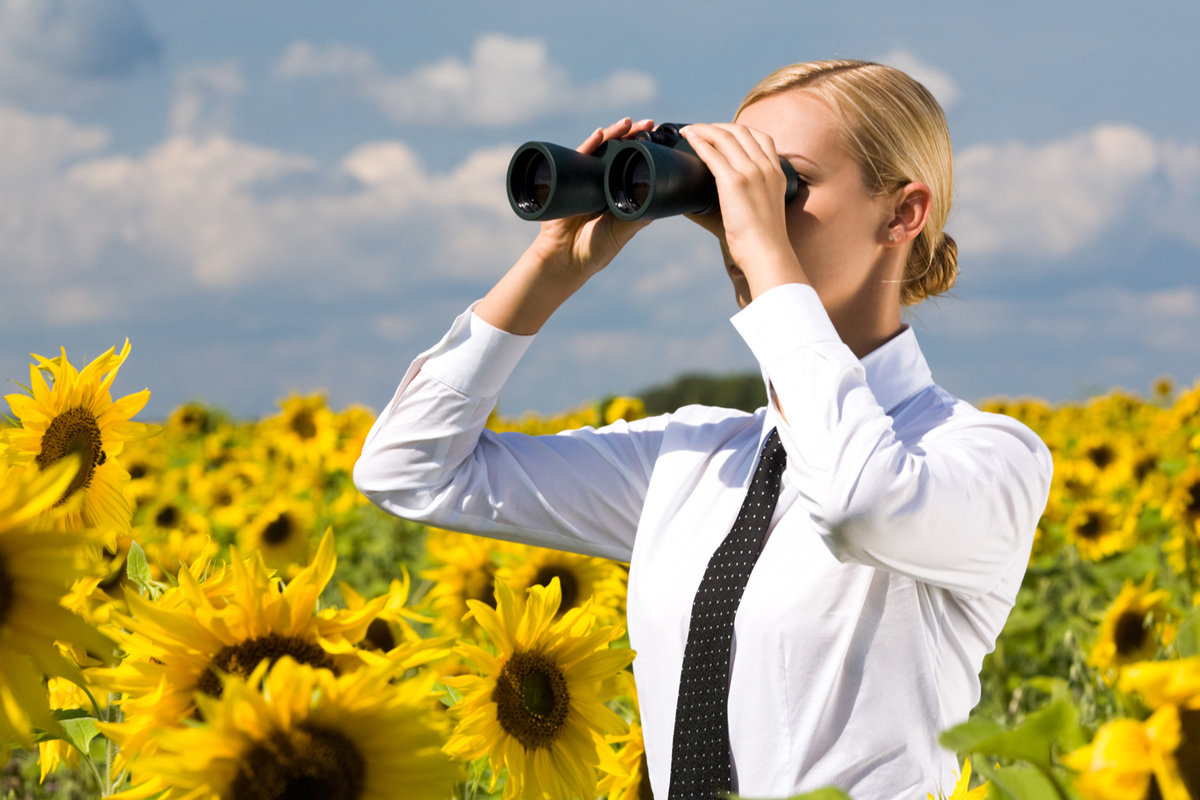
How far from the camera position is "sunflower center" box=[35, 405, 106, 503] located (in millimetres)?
1608

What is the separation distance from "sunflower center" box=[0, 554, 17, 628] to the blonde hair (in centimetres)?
138

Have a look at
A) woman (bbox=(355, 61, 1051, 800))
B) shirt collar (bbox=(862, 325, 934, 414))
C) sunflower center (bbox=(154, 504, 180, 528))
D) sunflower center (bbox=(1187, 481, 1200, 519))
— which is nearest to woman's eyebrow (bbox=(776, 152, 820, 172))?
woman (bbox=(355, 61, 1051, 800))

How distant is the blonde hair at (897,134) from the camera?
1.84 meters

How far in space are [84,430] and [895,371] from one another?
123 cm

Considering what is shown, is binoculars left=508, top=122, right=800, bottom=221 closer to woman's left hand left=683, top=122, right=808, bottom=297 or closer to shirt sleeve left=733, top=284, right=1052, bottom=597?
woman's left hand left=683, top=122, right=808, bottom=297

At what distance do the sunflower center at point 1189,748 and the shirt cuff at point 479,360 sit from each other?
1.67m

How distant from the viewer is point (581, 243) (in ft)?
6.98

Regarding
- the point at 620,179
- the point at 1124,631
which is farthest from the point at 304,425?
the point at 620,179

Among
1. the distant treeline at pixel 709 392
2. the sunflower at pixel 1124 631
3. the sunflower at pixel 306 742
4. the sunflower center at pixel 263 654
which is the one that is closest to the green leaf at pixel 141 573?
the sunflower center at pixel 263 654

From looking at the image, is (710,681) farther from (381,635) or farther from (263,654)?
(381,635)

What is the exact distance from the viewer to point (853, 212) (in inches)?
70.9

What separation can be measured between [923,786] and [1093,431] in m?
7.31

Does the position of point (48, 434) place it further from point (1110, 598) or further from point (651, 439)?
point (1110, 598)

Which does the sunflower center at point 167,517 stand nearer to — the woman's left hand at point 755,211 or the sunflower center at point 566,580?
the sunflower center at point 566,580
